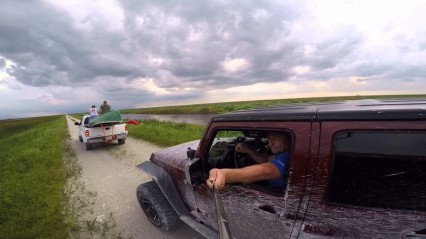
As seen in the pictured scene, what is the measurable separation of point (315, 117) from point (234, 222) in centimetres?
127

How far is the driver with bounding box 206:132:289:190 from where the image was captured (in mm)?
1833

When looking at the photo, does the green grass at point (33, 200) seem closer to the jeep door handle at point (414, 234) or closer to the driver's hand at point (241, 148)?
the driver's hand at point (241, 148)

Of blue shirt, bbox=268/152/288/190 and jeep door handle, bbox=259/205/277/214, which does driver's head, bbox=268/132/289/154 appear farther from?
jeep door handle, bbox=259/205/277/214

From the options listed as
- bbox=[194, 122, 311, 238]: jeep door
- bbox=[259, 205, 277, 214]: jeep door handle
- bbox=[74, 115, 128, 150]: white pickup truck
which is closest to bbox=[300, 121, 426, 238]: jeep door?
bbox=[194, 122, 311, 238]: jeep door

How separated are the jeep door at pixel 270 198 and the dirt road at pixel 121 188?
4.74 feet

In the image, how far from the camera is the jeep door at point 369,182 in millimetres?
1418

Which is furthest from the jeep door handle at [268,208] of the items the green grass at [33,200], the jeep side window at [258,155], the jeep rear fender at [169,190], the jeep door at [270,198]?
the green grass at [33,200]

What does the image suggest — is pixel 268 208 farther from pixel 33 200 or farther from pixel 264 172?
pixel 33 200

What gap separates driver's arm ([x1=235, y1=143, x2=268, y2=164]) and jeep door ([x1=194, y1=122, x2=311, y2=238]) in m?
0.34

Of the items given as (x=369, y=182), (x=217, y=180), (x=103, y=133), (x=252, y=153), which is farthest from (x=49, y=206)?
(x=103, y=133)

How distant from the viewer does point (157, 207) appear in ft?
11.3

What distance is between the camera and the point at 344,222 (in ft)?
5.36

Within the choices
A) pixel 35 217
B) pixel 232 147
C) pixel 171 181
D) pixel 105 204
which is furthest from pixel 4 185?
pixel 232 147

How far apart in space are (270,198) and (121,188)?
14.8 ft
